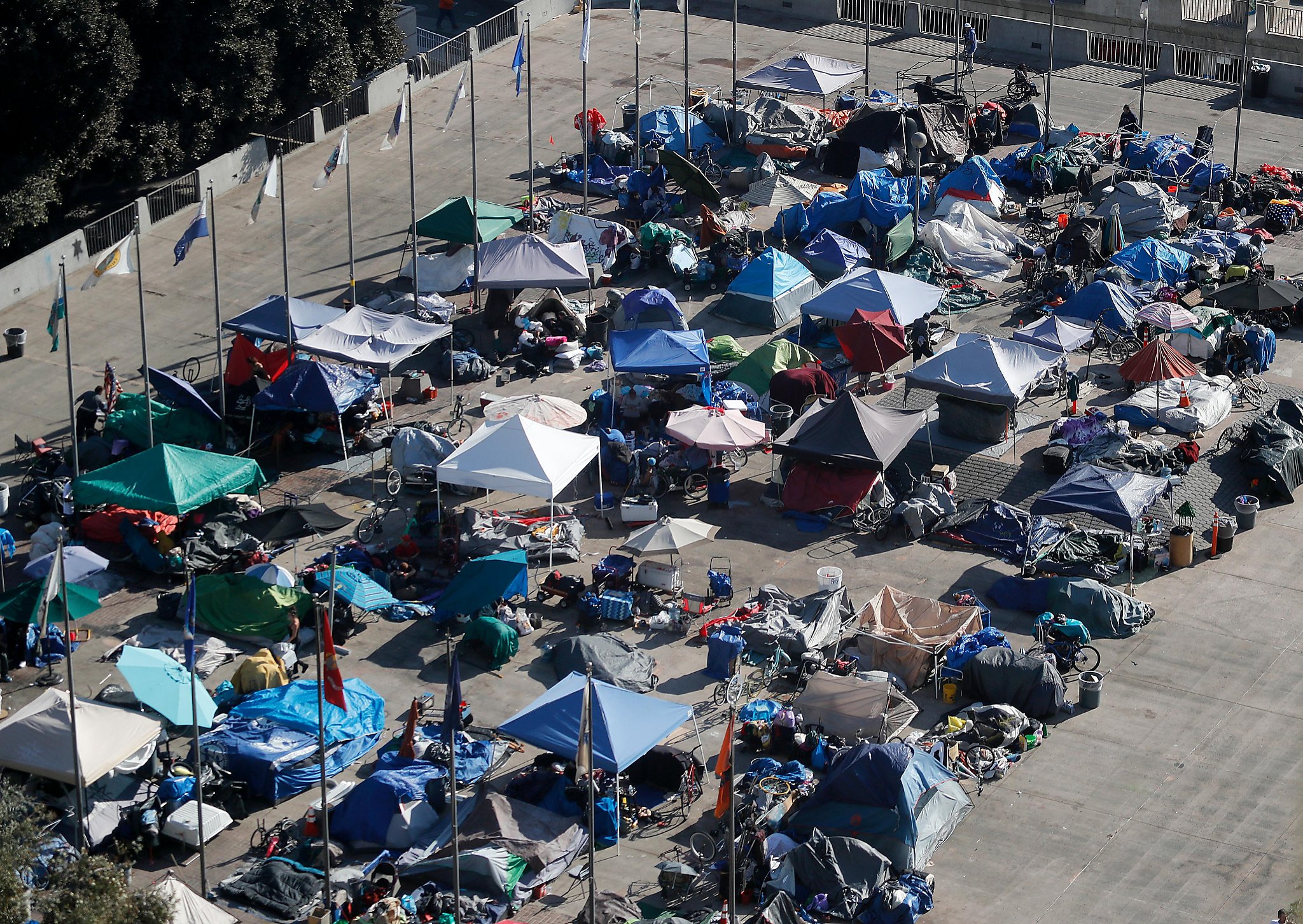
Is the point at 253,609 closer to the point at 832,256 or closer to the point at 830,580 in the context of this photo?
the point at 830,580

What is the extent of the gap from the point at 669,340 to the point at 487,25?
89.3 ft

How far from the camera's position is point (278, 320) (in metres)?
51.2

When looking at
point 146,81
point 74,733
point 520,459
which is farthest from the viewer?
point 146,81

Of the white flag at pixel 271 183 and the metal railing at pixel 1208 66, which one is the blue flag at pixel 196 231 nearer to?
the white flag at pixel 271 183

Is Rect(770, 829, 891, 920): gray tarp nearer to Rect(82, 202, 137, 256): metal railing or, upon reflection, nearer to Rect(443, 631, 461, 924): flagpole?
Rect(443, 631, 461, 924): flagpole

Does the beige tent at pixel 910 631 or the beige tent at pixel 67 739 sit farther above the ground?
the beige tent at pixel 67 739

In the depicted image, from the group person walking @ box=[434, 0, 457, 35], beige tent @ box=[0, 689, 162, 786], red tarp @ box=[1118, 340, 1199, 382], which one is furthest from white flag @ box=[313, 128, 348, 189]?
person walking @ box=[434, 0, 457, 35]

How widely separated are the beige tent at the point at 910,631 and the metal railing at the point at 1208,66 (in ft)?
114

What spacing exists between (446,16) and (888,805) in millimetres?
56483

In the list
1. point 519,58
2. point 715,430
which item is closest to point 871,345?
point 715,430

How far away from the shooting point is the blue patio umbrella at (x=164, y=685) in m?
37.5

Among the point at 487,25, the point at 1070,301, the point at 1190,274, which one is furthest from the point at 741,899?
the point at 487,25

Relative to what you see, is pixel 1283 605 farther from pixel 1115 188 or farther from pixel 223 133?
pixel 223 133

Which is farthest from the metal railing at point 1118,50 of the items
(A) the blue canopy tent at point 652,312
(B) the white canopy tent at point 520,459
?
(B) the white canopy tent at point 520,459
